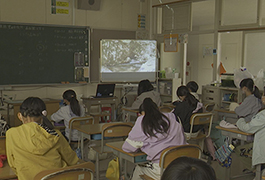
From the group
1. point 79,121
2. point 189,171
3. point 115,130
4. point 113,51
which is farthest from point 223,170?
point 113,51

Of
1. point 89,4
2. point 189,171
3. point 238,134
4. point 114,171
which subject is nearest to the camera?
point 189,171

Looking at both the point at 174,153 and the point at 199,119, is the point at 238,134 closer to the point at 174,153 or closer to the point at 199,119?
the point at 199,119

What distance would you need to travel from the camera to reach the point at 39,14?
6.84 metres

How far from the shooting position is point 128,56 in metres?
7.65

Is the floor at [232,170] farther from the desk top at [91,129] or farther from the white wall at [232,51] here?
the white wall at [232,51]

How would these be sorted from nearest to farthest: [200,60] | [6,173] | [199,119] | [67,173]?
[67,173] → [6,173] → [199,119] → [200,60]

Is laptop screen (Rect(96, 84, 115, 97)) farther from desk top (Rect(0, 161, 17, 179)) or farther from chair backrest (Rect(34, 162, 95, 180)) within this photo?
chair backrest (Rect(34, 162, 95, 180))

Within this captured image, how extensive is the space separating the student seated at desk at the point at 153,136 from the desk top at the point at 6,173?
0.97 metres

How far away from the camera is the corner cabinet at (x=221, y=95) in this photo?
251 inches

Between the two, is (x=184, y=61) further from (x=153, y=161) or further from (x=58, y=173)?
(x=58, y=173)

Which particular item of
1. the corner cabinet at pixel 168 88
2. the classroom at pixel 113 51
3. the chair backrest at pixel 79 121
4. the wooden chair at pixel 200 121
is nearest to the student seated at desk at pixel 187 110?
the wooden chair at pixel 200 121

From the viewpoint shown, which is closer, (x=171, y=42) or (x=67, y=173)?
(x=67, y=173)

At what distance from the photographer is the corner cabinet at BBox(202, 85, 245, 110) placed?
638cm

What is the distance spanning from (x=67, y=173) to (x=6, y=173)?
0.61 m
